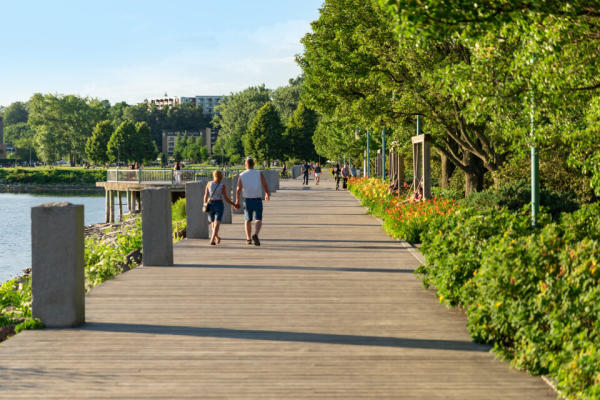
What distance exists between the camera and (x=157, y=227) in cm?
1063

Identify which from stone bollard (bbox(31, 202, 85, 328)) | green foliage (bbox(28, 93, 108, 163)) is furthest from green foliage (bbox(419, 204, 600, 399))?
green foliage (bbox(28, 93, 108, 163))

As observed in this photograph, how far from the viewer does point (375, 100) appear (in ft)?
73.6

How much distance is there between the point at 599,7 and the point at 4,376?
7.21 meters

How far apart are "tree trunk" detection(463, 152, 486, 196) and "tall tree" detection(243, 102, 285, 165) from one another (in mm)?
57473

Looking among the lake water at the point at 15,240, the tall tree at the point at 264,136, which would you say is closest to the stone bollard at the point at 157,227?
the lake water at the point at 15,240

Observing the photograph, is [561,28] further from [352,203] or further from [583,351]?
[352,203]

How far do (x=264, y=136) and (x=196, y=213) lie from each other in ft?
226

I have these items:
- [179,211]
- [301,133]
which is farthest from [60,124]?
[179,211]

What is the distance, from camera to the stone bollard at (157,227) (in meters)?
10.5

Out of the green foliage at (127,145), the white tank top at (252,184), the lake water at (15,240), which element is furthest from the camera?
the green foliage at (127,145)

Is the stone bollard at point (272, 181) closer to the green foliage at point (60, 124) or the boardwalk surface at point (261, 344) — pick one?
the boardwalk surface at point (261, 344)

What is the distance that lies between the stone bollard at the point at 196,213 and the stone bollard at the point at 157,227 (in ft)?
12.3

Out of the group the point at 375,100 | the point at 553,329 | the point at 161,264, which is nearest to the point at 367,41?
the point at 375,100

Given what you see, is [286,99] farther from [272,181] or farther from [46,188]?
[272,181]
